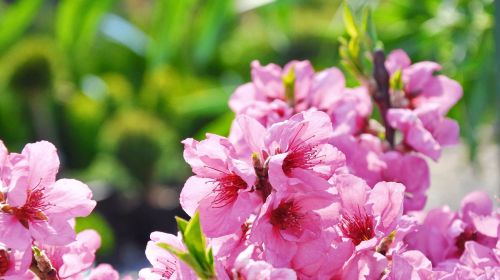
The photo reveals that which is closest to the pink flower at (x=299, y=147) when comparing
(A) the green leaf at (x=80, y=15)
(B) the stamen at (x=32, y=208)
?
(B) the stamen at (x=32, y=208)

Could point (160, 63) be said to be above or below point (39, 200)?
below

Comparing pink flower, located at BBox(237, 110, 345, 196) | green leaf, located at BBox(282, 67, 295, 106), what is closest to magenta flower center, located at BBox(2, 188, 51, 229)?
pink flower, located at BBox(237, 110, 345, 196)

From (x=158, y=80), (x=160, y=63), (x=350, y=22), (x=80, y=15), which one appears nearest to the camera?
(x=350, y=22)

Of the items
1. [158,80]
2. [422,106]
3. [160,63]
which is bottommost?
[158,80]

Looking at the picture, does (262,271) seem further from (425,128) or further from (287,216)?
(425,128)

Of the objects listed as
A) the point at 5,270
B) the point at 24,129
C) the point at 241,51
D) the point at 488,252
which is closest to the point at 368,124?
the point at 488,252

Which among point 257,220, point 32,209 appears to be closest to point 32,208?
point 32,209
